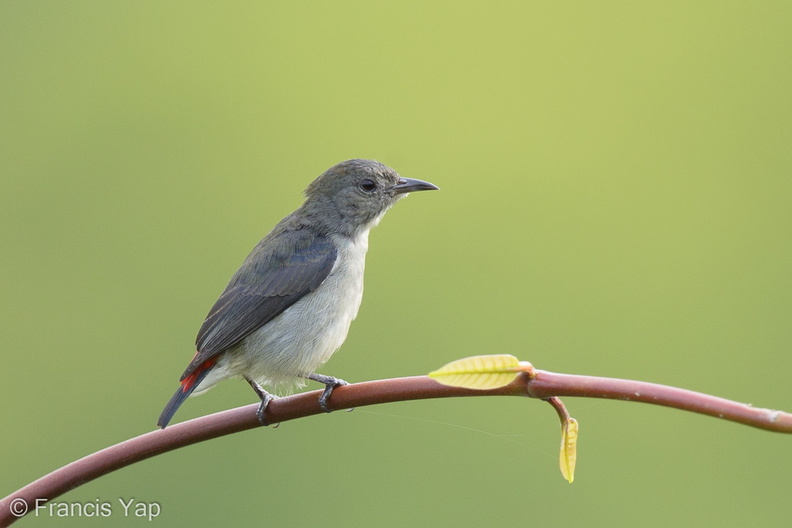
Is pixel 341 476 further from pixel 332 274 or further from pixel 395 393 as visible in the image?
pixel 395 393

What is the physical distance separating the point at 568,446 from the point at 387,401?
318mm

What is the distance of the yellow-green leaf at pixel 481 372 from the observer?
1404 millimetres

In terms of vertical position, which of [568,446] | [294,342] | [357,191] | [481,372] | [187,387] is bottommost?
[187,387]

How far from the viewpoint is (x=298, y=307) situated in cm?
377

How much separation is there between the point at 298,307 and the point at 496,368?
7.83ft

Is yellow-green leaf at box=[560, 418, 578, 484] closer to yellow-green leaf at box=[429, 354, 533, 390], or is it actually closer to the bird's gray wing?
yellow-green leaf at box=[429, 354, 533, 390]

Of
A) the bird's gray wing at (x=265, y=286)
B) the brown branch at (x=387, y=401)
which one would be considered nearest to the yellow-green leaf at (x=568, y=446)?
the brown branch at (x=387, y=401)

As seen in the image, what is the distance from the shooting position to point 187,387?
3.34 m

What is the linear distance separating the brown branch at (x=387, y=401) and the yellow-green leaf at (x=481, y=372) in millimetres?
23

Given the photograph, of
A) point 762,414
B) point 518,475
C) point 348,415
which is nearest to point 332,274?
point 348,415

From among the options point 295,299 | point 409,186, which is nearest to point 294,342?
point 295,299

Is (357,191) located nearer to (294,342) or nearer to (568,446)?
(294,342)

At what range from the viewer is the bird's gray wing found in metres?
3.56

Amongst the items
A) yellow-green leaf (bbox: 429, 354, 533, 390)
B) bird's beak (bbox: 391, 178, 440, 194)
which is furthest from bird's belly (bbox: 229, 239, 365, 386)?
yellow-green leaf (bbox: 429, 354, 533, 390)
